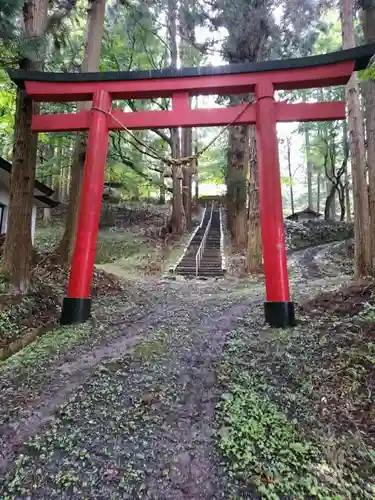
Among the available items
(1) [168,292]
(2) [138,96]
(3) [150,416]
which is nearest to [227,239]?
(1) [168,292]

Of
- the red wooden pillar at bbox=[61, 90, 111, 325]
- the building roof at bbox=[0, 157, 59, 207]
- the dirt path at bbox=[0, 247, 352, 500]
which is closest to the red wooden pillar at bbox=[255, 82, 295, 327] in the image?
the dirt path at bbox=[0, 247, 352, 500]

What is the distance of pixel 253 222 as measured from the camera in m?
10.6

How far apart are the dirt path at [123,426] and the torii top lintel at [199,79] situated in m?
4.29

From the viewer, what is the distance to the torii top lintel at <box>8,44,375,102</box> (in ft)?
17.6

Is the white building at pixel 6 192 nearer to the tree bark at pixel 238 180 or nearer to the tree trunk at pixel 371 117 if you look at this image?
the tree bark at pixel 238 180

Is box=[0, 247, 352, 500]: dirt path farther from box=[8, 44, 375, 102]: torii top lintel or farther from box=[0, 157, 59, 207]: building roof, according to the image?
box=[0, 157, 59, 207]: building roof

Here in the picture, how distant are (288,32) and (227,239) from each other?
359 inches

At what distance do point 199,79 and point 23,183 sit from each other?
11.8 ft

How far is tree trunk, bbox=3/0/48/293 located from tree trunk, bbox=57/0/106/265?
1974mm

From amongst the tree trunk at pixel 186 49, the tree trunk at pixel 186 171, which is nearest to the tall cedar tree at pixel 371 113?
the tree trunk at pixel 186 49

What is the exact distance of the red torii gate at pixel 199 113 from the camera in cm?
524

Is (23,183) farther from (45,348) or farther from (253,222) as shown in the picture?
(253,222)

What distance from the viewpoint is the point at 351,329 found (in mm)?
4129

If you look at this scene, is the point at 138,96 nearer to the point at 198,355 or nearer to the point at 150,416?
the point at 198,355
